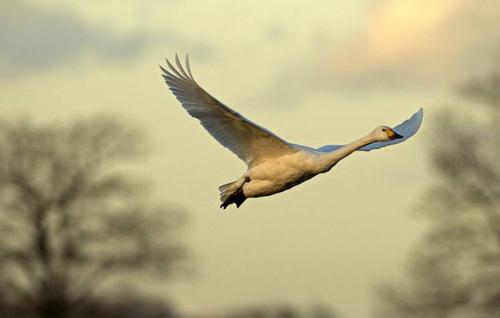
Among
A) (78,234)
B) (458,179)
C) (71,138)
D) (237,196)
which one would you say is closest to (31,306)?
(78,234)

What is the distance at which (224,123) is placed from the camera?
13.2 meters

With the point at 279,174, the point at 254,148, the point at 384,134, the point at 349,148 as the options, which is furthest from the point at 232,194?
the point at 384,134

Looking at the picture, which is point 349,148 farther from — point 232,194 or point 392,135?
point 232,194

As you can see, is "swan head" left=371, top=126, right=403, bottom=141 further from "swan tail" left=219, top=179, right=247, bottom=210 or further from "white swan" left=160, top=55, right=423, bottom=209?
"swan tail" left=219, top=179, right=247, bottom=210

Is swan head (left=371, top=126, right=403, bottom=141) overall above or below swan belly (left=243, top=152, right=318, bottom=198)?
above

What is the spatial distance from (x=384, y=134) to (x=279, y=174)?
1269 millimetres

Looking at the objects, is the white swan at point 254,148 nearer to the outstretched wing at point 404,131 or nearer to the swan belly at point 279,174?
the swan belly at point 279,174

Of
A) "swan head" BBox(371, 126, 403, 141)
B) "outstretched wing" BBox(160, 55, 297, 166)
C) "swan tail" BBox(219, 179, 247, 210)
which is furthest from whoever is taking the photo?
"swan head" BBox(371, 126, 403, 141)

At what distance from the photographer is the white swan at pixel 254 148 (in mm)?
12914

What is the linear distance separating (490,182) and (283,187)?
1666cm

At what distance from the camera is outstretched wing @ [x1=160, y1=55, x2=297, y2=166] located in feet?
42.3

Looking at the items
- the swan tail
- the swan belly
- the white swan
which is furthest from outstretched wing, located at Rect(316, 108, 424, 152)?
the swan tail

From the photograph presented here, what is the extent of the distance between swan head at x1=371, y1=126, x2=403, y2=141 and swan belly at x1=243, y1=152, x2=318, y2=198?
95 cm

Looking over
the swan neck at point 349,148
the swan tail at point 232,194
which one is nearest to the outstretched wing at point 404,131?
the swan neck at point 349,148
